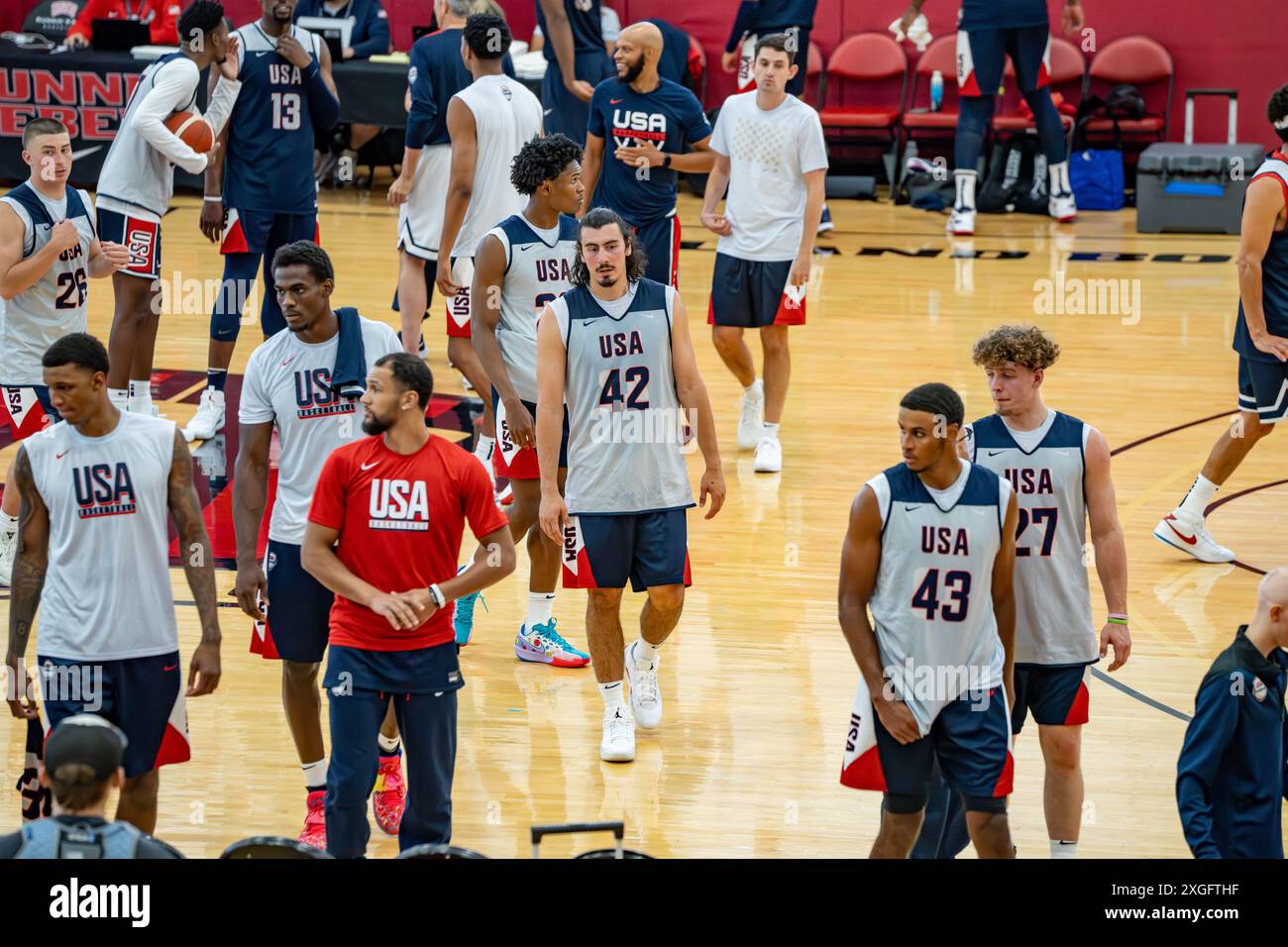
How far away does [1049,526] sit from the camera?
210 inches

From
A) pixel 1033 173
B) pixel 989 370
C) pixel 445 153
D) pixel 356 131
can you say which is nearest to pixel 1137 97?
A: pixel 1033 173

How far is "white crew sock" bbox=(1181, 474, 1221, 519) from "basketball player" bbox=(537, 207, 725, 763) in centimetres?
307

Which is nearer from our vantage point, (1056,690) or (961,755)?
(961,755)

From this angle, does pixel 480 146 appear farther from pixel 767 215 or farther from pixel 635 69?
pixel 767 215

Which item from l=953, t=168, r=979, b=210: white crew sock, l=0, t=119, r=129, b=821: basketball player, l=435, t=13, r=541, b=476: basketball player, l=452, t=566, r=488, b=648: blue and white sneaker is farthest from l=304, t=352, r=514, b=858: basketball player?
l=953, t=168, r=979, b=210: white crew sock

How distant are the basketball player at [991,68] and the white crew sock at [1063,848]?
34.7 feet

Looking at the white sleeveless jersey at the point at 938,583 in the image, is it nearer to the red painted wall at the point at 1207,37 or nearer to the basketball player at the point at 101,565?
the basketball player at the point at 101,565

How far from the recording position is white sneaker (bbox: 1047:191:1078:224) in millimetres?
16109

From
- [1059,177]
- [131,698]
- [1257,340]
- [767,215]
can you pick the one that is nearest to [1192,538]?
[1257,340]

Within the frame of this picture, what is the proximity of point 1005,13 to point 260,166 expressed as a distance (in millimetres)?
7571

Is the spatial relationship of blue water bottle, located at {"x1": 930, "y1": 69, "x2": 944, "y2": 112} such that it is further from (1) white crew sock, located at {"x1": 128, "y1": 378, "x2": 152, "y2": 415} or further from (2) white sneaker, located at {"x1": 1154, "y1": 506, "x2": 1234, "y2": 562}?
(1) white crew sock, located at {"x1": 128, "y1": 378, "x2": 152, "y2": 415}

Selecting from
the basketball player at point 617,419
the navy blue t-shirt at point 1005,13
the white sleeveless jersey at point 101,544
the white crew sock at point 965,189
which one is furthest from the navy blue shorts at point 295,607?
the navy blue t-shirt at point 1005,13

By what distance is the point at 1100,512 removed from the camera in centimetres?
532
